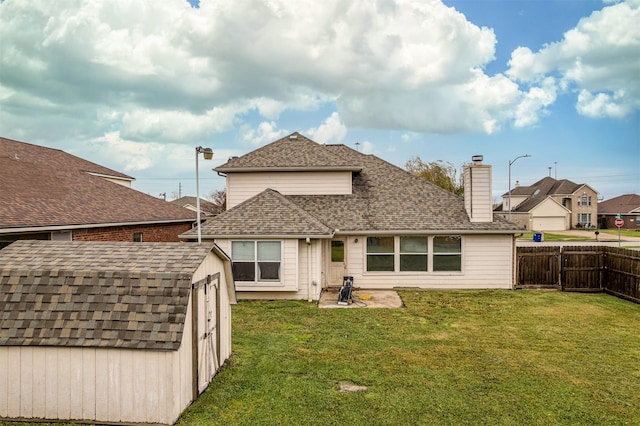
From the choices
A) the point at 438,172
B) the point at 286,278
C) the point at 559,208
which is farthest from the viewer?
the point at 559,208

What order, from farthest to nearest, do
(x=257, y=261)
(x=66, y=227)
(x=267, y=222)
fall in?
(x=267, y=222) < (x=257, y=261) < (x=66, y=227)

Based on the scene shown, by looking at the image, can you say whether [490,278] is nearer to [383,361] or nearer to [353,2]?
[383,361]

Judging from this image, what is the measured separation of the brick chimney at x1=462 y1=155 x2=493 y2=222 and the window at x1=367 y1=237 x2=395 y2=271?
3.41 m

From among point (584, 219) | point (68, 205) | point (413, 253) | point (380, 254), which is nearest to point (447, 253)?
point (413, 253)

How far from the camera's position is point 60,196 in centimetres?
1365

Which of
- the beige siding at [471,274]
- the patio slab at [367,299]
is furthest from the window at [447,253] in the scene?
the patio slab at [367,299]

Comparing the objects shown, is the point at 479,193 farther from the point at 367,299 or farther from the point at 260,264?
the point at 260,264

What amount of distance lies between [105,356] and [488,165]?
46.8 ft

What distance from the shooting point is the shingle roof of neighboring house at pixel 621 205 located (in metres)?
56.1

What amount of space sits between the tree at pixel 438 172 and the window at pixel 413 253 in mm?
26031

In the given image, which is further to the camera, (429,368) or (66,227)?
(66,227)

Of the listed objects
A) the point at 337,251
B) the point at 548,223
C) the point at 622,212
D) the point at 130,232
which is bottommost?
the point at 337,251

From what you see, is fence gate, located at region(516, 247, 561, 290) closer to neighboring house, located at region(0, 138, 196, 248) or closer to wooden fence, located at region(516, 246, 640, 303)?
wooden fence, located at region(516, 246, 640, 303)

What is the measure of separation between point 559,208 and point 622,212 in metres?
13.0
